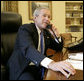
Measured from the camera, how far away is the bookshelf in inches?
208

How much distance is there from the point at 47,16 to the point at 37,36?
237 mm

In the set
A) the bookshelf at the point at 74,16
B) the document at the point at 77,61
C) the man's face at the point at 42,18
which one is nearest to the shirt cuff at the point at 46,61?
the document at the point at 77,61

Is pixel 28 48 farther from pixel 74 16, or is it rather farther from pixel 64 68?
pixel 74 16

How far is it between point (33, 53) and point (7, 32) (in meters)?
0.65

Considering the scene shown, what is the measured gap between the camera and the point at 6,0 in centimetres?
364

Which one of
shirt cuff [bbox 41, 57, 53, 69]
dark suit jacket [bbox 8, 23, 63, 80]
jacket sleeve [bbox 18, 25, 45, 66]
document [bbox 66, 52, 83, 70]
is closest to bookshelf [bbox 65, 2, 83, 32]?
dark suit jacket [bbox 8, 23, 63, 80]

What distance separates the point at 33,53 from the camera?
100 cm

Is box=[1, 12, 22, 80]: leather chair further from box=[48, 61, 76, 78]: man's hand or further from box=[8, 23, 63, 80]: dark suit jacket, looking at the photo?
box=[48, 61, 76, 78]: man's hand

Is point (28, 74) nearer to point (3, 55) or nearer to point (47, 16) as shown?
point (3, 55)

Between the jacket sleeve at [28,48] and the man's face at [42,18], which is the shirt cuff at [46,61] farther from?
the man's face at [42,18]

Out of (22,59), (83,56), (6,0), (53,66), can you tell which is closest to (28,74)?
(22,59)

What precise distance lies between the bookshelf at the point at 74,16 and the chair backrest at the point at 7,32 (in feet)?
12.8

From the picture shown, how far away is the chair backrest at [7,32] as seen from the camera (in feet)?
4.81

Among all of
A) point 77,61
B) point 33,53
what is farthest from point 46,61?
point 77,61
